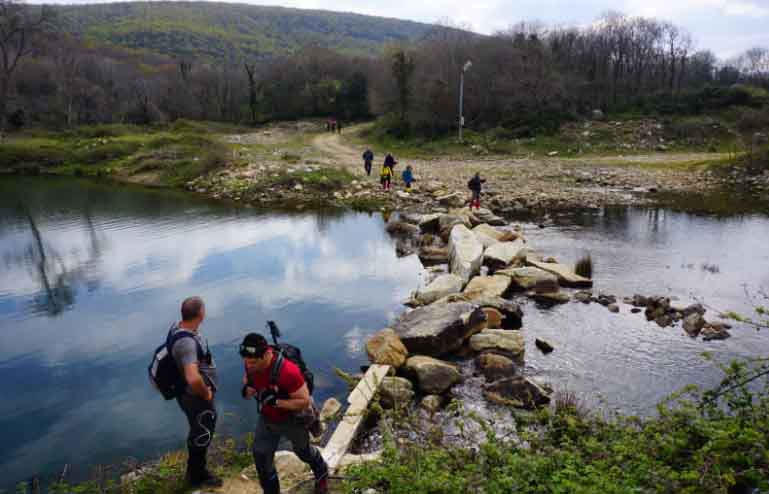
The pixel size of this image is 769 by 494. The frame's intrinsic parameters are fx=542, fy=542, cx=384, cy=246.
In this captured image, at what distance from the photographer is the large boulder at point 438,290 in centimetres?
1216

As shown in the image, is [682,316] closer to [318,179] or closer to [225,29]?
[318,179]

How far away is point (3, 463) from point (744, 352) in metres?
11.4

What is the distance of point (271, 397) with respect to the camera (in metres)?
4.51

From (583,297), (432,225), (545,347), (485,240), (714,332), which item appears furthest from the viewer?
(432,225)

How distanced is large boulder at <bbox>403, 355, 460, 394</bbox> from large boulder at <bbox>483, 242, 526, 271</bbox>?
626cm

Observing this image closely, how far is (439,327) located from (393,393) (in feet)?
6.59

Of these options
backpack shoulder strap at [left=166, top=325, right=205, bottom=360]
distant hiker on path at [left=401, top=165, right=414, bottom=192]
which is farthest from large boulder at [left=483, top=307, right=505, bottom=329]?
distant hiker on path at [left=401, top=165, right=414, bottom=192]

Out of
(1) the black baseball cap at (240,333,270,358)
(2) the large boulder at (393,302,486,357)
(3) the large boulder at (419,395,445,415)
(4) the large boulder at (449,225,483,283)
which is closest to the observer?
(1) the black baseball cap at (240,333,270,358)

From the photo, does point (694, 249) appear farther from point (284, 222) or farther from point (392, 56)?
point (392, 56)

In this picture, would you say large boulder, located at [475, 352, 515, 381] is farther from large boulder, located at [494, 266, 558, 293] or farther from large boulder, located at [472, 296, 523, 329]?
large boulder, located at [494, 266, 558, 293]

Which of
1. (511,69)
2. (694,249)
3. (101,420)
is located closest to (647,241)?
(694,249)

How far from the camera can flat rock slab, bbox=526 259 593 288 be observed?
1295 centimetres

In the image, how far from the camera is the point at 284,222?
2141cm

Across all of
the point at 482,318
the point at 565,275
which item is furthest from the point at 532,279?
the point at 482,318
